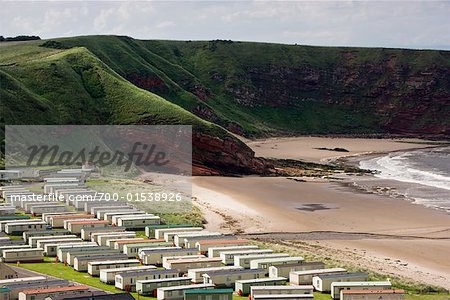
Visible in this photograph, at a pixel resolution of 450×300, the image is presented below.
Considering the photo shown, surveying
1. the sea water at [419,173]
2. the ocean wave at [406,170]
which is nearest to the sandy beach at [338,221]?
the sea water at [419,173]

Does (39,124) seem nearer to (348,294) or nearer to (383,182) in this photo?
(383,182)

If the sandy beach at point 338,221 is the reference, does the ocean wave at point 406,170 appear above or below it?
above

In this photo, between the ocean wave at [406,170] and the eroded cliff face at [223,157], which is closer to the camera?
the ocean wave at [406,170]

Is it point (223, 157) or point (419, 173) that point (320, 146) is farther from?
point (223, 157)

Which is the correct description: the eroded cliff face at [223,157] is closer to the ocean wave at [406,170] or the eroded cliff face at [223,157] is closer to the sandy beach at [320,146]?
the ocean wave at [406,170]

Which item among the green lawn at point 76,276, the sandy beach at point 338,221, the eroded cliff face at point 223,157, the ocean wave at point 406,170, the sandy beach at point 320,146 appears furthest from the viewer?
the sandy beach at point 320,146

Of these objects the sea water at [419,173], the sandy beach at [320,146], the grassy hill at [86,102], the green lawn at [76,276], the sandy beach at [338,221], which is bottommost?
the green lawn at [76,276]

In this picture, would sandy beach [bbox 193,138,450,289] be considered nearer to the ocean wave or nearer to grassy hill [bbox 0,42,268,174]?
grassy hill [bbox 0,42,268,174]

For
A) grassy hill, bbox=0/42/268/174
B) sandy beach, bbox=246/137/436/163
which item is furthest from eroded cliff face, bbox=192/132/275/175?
sandy beach, bbox=246/137/436/163
